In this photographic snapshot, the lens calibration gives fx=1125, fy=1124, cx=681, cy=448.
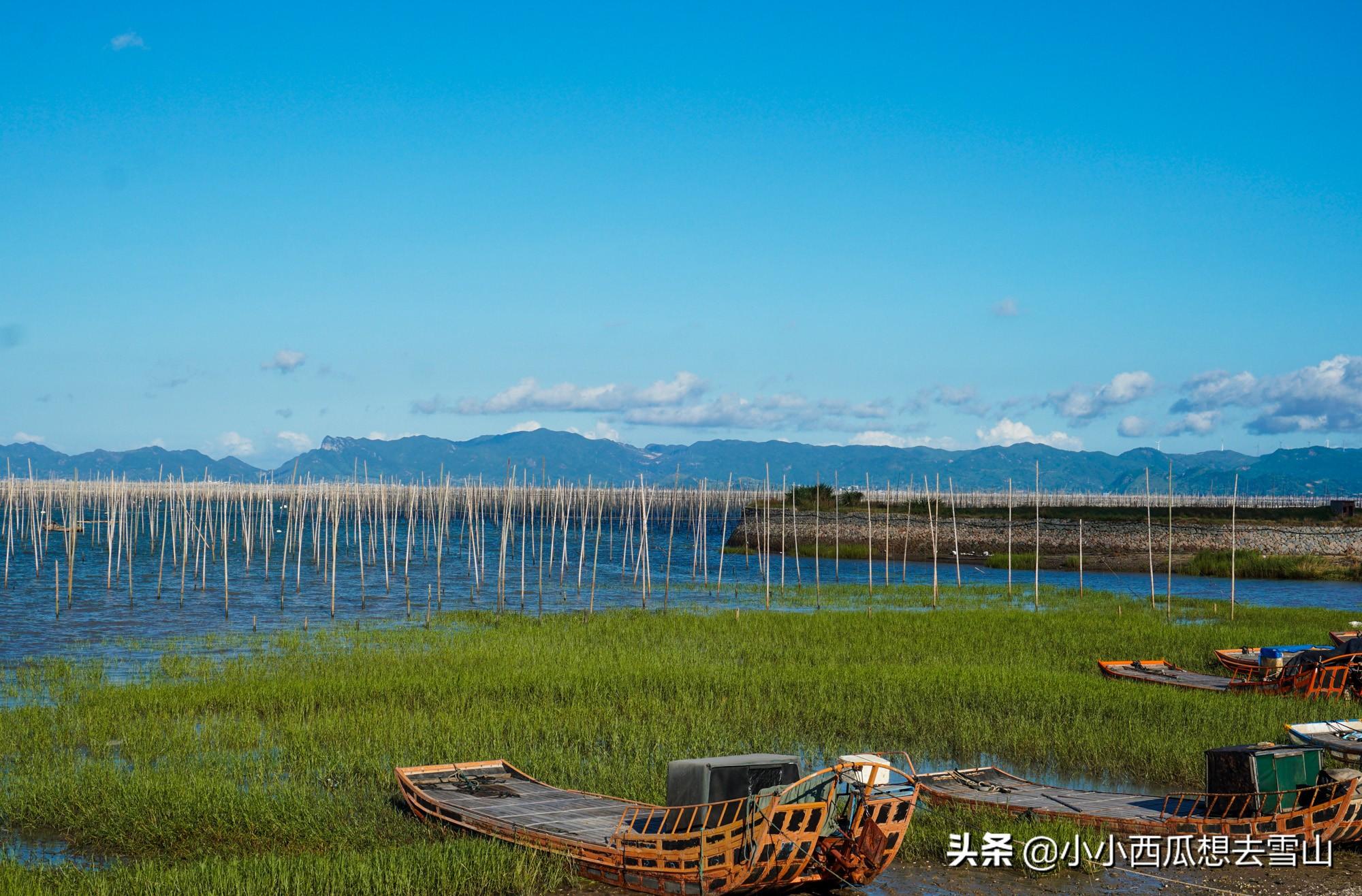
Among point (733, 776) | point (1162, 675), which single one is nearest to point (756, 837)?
point (733, 776)

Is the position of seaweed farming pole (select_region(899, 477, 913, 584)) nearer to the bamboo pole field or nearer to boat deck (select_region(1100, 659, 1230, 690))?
the bamboo pole field

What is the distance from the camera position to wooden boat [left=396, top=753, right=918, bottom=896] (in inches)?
345

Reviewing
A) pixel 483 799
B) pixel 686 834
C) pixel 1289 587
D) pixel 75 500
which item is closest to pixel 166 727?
pixel 483 799

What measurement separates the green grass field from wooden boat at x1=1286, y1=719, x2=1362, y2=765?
4.04ft

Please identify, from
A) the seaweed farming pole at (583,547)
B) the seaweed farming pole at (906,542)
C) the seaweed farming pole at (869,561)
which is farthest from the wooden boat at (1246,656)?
the seaweed farming pole at (906,542)

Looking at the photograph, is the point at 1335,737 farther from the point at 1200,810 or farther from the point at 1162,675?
the point at 1162,675

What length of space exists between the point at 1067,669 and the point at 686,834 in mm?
14171

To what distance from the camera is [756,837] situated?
8711 mm

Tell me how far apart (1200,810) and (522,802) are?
257 inches

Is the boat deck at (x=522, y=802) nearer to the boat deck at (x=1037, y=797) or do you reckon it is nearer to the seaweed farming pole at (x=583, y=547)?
the boat deck at (x=1037, y=797)

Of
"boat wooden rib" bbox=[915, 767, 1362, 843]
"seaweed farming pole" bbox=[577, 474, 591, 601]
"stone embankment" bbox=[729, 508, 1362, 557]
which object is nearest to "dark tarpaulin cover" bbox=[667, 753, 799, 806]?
"boat wooden rib" bbox=[915, 767, 1362, 843]

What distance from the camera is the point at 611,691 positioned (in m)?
17.5

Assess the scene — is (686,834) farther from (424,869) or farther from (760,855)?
(424,869)

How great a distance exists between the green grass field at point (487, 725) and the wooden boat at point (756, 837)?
1.40 feet
